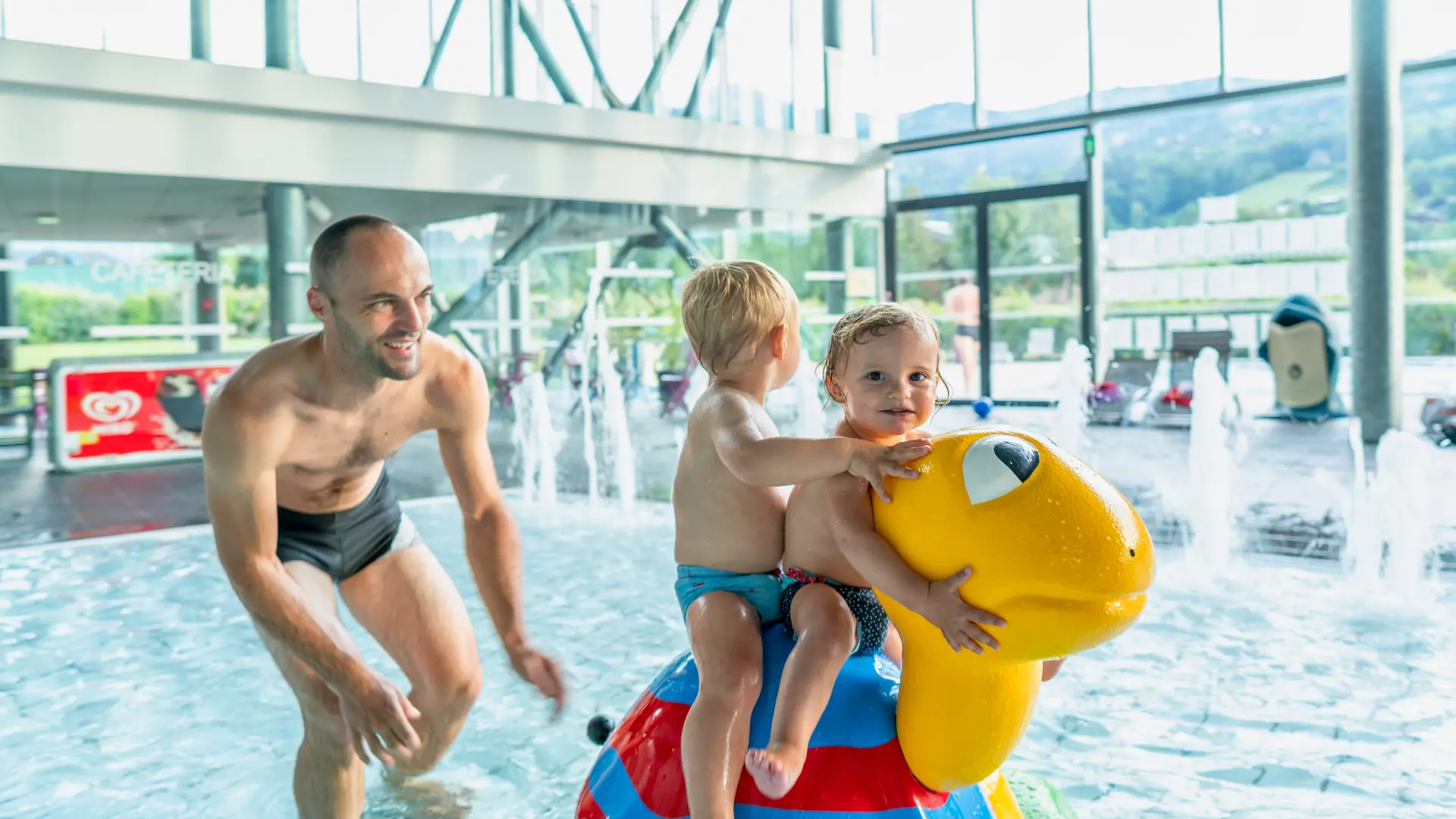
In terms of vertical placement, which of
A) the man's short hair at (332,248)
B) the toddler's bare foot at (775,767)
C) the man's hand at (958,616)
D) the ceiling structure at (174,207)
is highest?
the ceiling structure at (174,207)

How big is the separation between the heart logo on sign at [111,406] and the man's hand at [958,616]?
9.94 meters

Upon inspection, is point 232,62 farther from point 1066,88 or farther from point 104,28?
point 1066,88

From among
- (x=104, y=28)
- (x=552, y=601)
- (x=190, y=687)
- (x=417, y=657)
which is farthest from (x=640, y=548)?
(x=104, y=28)

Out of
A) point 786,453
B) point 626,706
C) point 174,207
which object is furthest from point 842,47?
point 786,453

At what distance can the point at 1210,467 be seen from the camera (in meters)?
9.90

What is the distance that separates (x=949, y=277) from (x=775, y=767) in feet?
50.6

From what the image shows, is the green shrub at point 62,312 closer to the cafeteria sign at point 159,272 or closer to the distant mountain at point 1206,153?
the cafeteria sign at point 159,272

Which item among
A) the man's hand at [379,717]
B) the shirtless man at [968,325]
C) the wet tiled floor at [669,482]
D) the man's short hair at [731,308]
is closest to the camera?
the man's short hair at [731,308]

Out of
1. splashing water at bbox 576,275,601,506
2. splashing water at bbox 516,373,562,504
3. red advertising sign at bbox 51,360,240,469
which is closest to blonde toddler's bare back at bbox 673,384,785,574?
red advertising sign at bbox 51,360,240,469

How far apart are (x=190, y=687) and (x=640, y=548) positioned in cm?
314

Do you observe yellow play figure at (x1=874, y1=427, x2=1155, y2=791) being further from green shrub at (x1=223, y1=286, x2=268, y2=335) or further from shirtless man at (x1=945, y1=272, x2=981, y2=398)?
shirtless man at (x1=945, y1=272, x2=981, y2=398)

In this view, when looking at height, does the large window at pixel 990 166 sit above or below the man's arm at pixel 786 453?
above

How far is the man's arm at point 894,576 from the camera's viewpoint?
5.56 ft

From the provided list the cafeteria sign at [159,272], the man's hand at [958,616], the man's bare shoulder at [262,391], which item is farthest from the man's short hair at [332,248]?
the cafeteria sign at [159,272]
